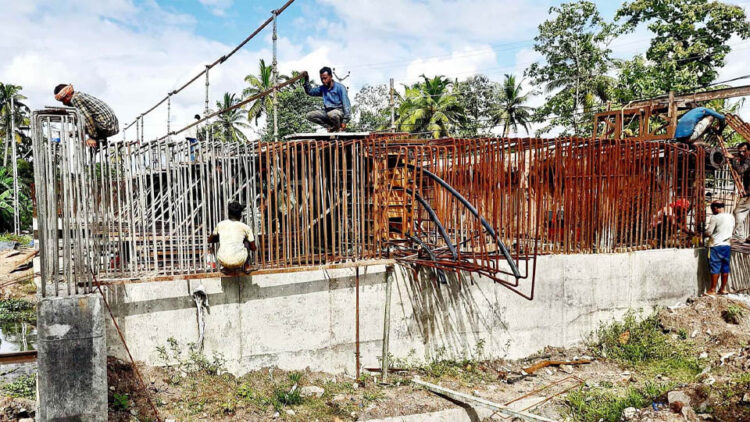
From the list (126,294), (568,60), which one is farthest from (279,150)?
(568,60)

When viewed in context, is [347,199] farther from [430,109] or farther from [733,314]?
[430,109]

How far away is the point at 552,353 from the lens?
323 inches

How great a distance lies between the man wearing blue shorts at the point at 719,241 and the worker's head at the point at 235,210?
8.48 metres

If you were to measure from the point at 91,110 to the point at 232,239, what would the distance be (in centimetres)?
273

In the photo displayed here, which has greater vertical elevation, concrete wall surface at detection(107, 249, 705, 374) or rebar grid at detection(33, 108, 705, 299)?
rebar grid at detection(33, 108, 705, 299)

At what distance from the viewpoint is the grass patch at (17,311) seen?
10414 millimetres

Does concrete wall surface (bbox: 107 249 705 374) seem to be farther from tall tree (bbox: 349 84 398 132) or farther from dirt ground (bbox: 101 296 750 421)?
tall tree (bbox: 349 84 398 132)

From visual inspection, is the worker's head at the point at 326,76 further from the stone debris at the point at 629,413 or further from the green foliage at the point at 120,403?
the stone debris at the point at 629,413

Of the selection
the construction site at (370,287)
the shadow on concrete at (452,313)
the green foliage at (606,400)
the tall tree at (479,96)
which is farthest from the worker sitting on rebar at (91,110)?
the tall tree at (479,96)

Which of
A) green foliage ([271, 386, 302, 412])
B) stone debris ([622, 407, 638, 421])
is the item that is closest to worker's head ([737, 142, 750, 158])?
stone debris ([622, 407, 638, 421])

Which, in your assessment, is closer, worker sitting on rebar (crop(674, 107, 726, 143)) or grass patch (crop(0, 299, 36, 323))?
worker sitting on rebar (crop(674, 107, 726, 143))

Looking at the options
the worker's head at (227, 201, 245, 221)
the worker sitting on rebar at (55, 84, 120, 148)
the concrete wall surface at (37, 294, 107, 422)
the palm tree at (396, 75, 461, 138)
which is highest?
the palm tree at (396, 75, 461, 138)

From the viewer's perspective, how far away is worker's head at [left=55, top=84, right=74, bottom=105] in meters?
6.48

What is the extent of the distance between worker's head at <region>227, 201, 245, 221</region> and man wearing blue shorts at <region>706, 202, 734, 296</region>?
8.48m
